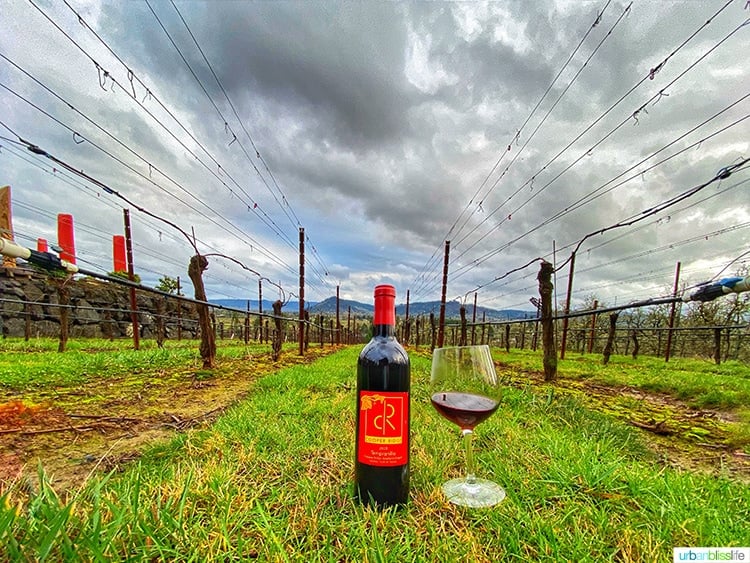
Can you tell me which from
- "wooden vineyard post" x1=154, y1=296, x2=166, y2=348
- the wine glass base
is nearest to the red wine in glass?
the wine glass base

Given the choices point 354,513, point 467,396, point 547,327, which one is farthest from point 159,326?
point 467,396

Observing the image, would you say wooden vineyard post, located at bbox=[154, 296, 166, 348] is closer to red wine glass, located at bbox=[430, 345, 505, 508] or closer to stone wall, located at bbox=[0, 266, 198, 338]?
stone wall, located at bbox=[0, 266, 198, 338]

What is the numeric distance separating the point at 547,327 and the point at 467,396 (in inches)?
233

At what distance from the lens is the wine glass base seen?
1157mm

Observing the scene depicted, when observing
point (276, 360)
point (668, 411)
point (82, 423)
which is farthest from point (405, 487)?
point (276, 360)

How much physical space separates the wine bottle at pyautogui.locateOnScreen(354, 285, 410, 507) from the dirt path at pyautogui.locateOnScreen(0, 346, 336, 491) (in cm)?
87

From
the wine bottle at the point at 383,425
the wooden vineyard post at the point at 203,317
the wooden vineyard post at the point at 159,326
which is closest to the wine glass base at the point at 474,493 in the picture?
the wine bottle at the point at 383,425

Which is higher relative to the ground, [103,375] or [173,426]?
[173,426]

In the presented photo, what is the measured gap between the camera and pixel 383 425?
3.60ft

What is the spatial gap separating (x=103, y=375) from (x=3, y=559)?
5.97 m

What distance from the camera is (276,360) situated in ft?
28.8

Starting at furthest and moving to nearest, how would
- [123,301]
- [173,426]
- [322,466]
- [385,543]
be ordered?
[123,301], [173,426], [322,466], [385,543]

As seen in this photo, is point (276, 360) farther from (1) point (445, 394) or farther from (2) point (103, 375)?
(1) point (445, 394)

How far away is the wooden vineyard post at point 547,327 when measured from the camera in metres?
6.38
